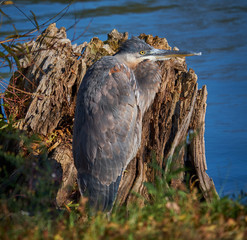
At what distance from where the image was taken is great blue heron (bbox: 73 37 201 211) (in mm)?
4180

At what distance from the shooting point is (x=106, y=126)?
4219mm

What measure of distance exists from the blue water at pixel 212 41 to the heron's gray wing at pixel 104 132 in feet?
6.99

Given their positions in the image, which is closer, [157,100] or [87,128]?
[87,128]

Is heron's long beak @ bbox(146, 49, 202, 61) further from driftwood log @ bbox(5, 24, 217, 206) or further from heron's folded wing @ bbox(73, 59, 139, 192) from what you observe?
heron's folded wing @ bbox(73, 59, 139, 192)

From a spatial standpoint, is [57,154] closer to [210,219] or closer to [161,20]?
[210,219]

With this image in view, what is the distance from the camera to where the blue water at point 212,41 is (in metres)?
8.20

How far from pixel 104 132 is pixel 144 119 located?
0.76m

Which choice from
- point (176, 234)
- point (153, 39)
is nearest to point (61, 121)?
point (153, 39)

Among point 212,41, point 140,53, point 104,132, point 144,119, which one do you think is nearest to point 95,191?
point 104,132

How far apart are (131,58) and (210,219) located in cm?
276

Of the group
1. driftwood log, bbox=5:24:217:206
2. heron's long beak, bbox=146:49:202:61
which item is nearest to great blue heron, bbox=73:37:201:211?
driftwood log, bbox=5:24:217:206

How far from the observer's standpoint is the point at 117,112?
4309mm

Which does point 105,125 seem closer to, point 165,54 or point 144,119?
point 144,119

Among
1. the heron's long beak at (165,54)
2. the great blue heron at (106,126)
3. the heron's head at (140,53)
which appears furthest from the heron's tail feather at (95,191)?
the heron's long beak at (165,54)
